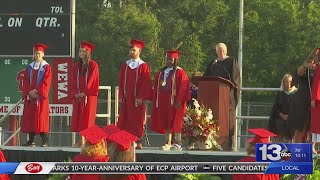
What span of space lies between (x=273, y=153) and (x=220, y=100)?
588 centimetres

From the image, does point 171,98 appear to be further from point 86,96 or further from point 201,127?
point 86,96

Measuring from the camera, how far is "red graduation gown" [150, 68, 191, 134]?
1327 centimetres

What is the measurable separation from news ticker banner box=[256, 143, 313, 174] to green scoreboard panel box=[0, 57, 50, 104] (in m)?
8.46

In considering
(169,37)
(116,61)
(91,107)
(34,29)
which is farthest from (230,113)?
(169,37)

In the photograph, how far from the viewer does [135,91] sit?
13688 millimetres

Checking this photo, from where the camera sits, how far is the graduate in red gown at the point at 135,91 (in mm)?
13609

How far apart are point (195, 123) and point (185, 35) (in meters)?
27.6

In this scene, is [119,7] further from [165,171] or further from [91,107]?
[165,171]

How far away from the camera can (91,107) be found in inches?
553

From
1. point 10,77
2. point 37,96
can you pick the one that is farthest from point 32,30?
point 37,96

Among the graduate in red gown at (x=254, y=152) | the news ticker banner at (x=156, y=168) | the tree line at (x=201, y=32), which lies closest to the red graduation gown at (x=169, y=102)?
the graduate in red gown at (x=254, y=152)

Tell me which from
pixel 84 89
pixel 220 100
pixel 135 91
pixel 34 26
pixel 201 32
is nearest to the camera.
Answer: pixel 220 100

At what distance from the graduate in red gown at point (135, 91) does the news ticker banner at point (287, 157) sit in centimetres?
641

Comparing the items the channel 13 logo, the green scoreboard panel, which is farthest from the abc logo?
the green scoreboard panel
